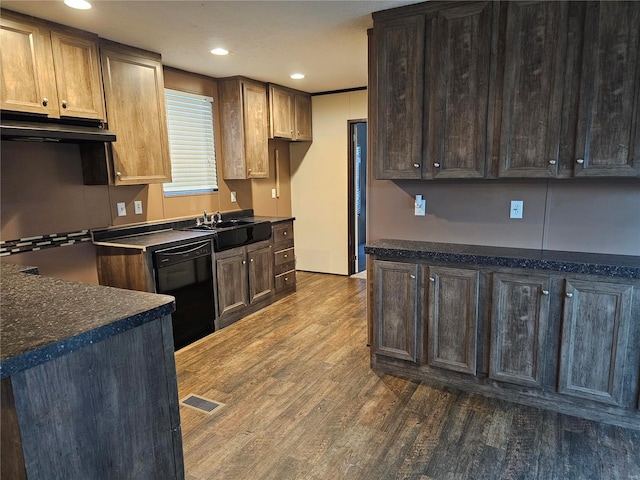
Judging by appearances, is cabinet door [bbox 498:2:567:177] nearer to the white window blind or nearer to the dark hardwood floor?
the dark hardwood floor

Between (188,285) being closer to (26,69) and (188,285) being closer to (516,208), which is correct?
(26,69)

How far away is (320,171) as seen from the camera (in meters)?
5.60

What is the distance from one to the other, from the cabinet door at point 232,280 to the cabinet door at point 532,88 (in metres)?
2.53

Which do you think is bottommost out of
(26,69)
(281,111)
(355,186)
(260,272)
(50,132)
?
(260,272)

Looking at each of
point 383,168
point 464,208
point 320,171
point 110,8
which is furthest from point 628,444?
point 320,171

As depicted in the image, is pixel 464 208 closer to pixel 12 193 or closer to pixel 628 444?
pixel 628 444

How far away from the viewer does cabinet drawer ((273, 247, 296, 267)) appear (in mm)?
4645

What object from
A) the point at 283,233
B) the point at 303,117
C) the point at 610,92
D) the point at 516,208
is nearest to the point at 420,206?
the point at 516,208

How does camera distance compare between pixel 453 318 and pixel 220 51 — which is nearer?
pixel 453 318

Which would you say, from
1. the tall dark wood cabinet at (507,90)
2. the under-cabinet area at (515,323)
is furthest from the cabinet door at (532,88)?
the under-cabinet area at (515,323)

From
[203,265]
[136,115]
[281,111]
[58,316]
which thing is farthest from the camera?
[281,111]

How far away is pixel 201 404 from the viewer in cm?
260

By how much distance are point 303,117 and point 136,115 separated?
2505 millimetres

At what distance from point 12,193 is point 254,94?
261 cm
